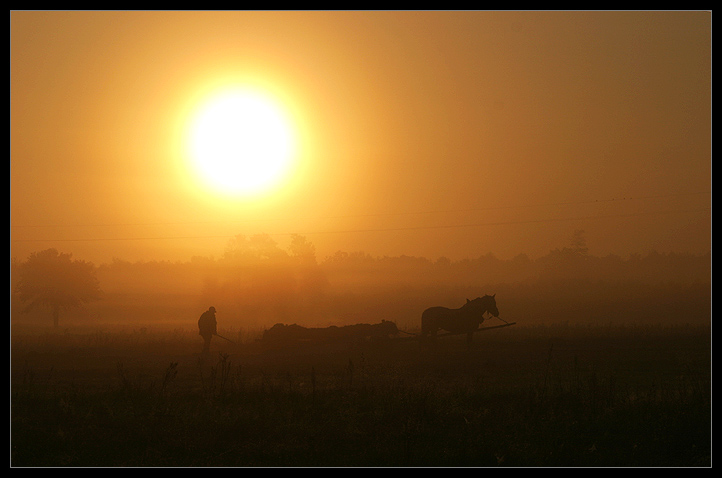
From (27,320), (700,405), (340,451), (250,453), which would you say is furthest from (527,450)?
(27,320)

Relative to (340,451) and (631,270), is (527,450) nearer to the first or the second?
(340,451)

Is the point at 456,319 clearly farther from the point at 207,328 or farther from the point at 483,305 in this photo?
the point at 207,328

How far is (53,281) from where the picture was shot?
57.8 m

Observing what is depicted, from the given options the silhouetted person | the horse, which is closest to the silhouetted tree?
the silhouetted person

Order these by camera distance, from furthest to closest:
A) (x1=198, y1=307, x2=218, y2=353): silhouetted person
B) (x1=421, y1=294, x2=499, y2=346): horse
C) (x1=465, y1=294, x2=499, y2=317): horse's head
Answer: (x1=465, y1=294, x2=499, y2=317): horse's head → (x1=421, y1=294, x2=499, y2=346): horse → (x1=198, y1=307, x2=218, y2=353): silhouetted person

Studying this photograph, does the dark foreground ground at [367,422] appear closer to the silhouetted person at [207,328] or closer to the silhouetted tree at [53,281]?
the silhouetted person at [207,328]

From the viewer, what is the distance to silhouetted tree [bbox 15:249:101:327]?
57531 mm

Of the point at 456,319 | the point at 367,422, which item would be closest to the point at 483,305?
the point at 456,319

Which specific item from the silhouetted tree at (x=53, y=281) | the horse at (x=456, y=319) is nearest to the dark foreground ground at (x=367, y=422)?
the horse at (x=456, y=319)

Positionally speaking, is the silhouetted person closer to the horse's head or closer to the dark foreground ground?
the dark foreground ground

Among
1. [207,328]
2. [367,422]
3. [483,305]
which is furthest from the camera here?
[483,305]

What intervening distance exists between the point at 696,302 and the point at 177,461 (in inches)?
2674

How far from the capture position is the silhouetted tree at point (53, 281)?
57531 mm

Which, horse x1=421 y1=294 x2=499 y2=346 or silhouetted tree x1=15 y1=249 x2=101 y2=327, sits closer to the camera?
horse x1=421 y1=294 x2=499 y2=346
